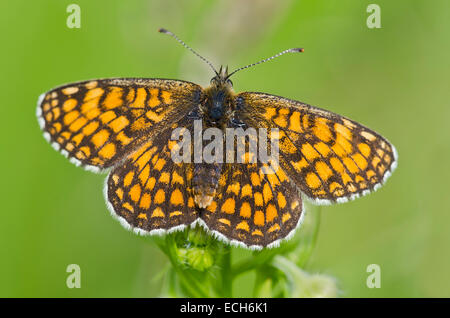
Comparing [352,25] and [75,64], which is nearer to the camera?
[75,64]

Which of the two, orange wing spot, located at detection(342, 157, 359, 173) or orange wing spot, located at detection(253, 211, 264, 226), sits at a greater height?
orange wing spot, located at detection(342, 157, 359, 173)

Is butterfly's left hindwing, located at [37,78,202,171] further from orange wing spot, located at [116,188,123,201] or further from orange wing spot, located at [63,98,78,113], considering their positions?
orange wing spot, located at [116,188,123,201]

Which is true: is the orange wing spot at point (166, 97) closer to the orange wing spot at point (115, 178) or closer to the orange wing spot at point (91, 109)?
the orange wing spot at point (91, 109)

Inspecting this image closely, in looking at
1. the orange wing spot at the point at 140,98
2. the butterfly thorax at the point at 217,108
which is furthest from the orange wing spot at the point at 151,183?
the orange wing spot at the point at 140,98

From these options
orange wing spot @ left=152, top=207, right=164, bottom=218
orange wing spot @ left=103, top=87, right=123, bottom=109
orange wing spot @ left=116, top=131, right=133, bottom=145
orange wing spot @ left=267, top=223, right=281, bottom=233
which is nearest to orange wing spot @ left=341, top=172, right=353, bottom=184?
orange wing spot @ left=267, top=223, right=281, bottom=233

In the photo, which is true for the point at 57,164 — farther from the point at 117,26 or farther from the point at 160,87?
the point at 160,87
